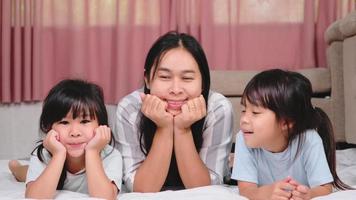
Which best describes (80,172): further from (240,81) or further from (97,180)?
(240,81)

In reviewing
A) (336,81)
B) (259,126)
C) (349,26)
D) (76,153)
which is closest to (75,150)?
(76,153)

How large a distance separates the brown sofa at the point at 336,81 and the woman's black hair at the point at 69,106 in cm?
106

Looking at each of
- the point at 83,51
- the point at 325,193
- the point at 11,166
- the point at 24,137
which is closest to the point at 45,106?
the point at 11,166

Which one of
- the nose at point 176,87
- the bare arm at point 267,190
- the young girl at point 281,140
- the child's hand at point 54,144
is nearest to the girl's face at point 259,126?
the young girl at point 281,140

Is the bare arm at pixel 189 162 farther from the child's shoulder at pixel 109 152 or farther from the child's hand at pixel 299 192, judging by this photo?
the child's hand at pixel 299 192

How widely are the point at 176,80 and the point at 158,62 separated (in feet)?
0.28

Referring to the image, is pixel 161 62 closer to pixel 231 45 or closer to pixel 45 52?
pixel 231 45

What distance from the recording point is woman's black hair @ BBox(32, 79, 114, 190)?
125 centimetres

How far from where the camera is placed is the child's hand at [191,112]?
130 centimetres

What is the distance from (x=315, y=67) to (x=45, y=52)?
1.55 m

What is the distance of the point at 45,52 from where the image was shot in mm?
2586

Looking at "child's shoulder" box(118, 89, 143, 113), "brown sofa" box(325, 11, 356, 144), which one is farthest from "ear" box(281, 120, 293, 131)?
"brown sofa" box(325, 11, 356, 144)

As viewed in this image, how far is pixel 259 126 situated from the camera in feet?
3.89

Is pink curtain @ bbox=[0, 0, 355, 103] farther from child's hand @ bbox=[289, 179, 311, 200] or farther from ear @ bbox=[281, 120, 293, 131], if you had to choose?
child's hand @ bbox=[289, 179, 311, 200]
